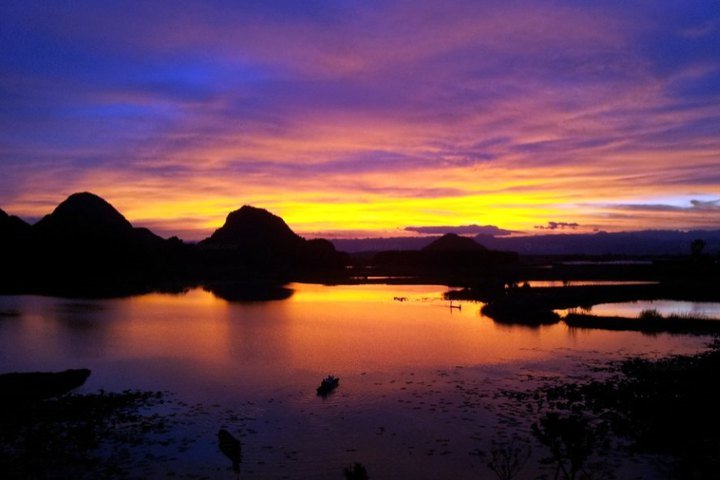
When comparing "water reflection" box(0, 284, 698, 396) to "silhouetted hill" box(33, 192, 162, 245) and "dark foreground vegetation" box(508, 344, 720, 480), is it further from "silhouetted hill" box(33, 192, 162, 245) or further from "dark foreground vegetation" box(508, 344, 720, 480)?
"silhouetted hill" box(33, 192, 162, 245)

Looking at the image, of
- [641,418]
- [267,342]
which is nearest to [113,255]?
[267,342]

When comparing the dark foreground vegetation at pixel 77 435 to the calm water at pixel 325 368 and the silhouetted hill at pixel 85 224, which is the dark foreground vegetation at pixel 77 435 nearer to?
the calm water at pixel 325 368

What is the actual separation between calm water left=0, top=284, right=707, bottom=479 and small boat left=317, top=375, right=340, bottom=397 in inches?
13.9

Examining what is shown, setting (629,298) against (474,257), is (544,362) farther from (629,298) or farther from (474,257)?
(474,257)

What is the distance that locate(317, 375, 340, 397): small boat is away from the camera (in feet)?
79.2

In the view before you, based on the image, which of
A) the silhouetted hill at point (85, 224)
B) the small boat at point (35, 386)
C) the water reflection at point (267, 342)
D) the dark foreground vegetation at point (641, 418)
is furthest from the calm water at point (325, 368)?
the silhouetted hill at point (85, 224)

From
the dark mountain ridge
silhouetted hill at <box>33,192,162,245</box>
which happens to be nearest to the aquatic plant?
the dark mountain ridge

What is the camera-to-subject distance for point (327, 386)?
80.7 feet

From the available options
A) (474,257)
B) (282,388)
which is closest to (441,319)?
(282,388)

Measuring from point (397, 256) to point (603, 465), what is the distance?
573ft

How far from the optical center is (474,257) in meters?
166

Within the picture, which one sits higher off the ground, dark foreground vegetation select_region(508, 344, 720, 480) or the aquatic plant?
dark foreground vegetation select_region(508, 344, 720, 480)

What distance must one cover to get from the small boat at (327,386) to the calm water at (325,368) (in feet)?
1.16

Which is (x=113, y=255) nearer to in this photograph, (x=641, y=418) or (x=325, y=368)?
(x=325, y=368)
